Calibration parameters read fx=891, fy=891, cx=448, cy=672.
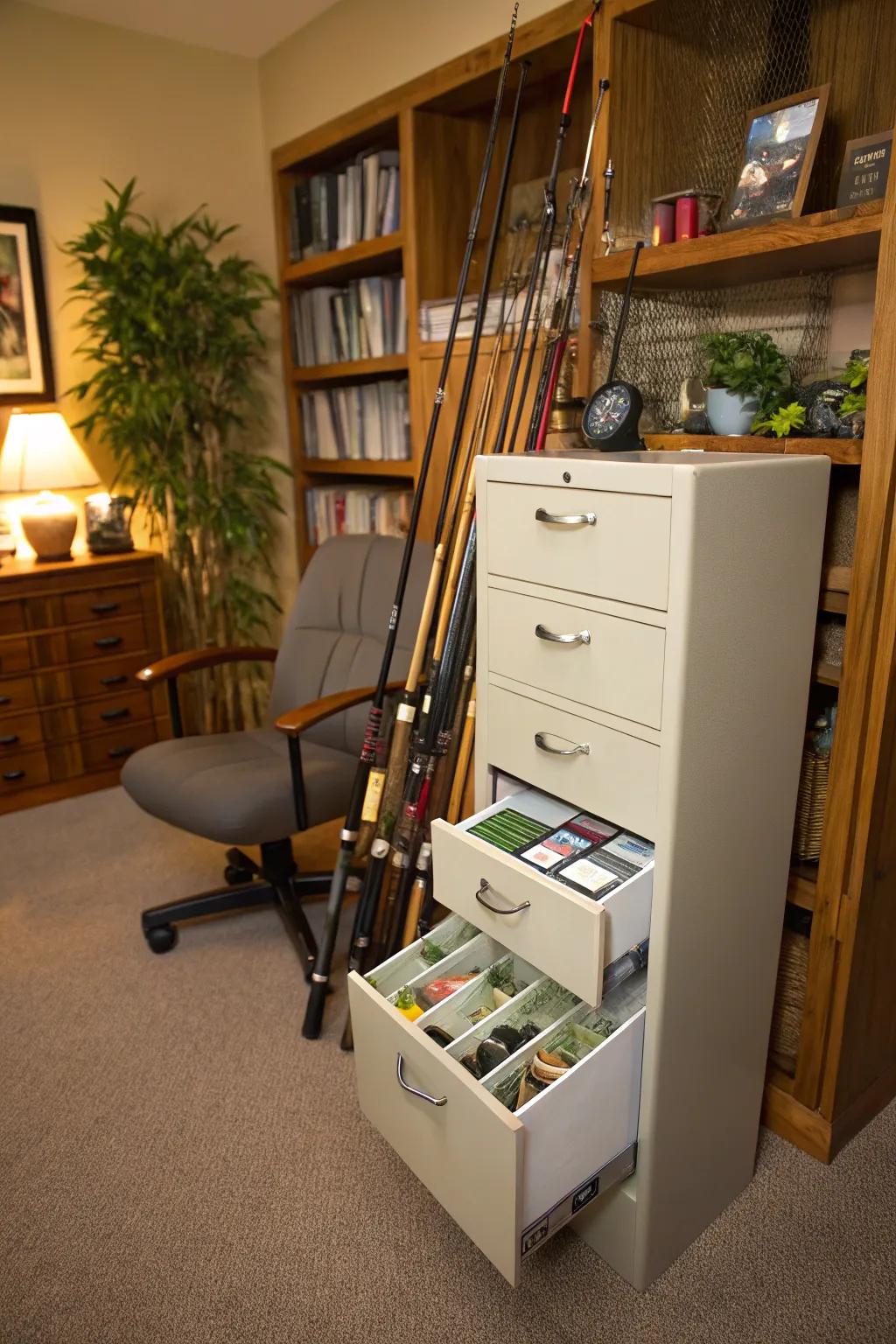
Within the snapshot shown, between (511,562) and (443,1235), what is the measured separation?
1114mm

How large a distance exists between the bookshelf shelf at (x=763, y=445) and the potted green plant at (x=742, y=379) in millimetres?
42

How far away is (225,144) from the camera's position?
3.32 meters

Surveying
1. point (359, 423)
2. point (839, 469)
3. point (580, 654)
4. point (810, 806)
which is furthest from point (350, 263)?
point (810, 806)

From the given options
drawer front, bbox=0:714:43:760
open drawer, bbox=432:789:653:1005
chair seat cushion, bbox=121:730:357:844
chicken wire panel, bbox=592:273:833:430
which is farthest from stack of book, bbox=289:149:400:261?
open drawer, bbox=432:789:653:1005

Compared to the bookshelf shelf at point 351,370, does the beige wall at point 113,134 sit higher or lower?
higher

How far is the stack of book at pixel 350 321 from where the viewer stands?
9.19 ft

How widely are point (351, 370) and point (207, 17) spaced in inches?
48.6

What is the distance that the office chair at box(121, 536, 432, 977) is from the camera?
2.04 meters

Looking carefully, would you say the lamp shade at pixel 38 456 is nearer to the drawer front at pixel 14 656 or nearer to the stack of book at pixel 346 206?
the drawer front at pixel 14 656

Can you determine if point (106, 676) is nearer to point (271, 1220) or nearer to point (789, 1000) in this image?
point (271, 1220)

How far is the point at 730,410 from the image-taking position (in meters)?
1.53

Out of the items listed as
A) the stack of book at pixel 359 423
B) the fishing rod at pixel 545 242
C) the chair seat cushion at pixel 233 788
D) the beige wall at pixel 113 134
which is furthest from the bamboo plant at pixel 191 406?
the fishing rod at pixel 545 242

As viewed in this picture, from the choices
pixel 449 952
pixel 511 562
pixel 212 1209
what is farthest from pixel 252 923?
pixel 511 562

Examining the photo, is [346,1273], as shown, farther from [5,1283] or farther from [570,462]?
[570,462]
